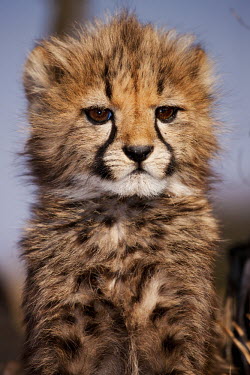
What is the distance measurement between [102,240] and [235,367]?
4.44ft

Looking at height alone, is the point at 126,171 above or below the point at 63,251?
above

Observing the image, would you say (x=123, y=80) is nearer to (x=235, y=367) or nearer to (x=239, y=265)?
(x=239, y=265)

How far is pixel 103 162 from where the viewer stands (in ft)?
8.30

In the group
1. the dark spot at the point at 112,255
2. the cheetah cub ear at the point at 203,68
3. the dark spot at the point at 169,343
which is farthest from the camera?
the cheetah cub ear at the point at 203,68

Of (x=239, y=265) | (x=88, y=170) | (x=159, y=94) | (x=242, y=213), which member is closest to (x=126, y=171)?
(x=88, y=170)

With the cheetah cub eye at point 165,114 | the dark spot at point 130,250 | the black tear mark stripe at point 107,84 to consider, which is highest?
the black tear mark stripe at point 107,84

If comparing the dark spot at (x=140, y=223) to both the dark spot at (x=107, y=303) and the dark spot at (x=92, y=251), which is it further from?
the dark spot at (x=107, y=303)

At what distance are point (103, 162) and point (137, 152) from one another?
0.20 meters

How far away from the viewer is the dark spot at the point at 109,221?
268 cm

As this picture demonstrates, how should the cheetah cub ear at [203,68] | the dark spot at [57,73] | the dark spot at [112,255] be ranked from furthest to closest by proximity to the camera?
Answer: the cheetah cub ear at [203,68], the dark spot at [57,73], the dark spot at [112,255]

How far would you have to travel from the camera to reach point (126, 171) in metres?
2.45

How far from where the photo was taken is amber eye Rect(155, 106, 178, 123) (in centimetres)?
265

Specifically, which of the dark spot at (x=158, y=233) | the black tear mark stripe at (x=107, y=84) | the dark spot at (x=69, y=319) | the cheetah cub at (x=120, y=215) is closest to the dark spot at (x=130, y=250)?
the cheetah cub at (x=120, y=215)

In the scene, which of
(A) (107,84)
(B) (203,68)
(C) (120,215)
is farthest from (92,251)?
(B) (203,68)
